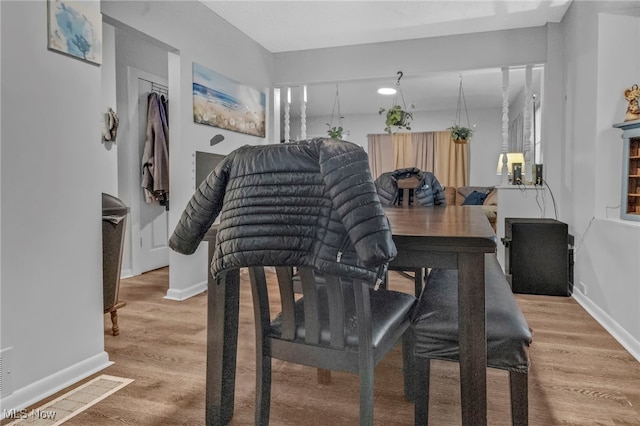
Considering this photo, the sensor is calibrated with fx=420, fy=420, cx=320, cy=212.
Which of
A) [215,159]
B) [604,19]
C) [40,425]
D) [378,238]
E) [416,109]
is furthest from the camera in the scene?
[416,109]

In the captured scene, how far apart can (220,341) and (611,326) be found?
244 centimetres

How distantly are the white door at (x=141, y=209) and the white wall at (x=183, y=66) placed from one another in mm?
973

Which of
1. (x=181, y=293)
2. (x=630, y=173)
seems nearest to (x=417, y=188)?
(x=630, y=173)

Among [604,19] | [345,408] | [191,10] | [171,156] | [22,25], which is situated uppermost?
[191,10]

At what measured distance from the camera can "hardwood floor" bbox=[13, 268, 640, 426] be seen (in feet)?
5.39

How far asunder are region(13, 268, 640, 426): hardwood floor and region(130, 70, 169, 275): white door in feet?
5.39

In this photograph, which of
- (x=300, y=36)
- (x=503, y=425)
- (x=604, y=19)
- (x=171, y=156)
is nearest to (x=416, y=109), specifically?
(x=300, y=36)

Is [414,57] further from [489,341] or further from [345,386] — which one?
[489,341]

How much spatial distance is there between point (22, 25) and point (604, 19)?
11.2 ft

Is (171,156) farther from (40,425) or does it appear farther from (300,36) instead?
(40,425)

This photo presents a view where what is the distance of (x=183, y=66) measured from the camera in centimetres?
339

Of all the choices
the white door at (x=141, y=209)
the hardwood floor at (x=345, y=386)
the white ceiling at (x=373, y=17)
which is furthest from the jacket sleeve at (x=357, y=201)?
the white door at (x=141, y=209)

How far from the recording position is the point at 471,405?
1202 mm

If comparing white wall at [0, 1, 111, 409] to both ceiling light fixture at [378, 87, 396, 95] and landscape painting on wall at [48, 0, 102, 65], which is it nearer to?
landscape painting on wall at [48, 0, 102, 65]
